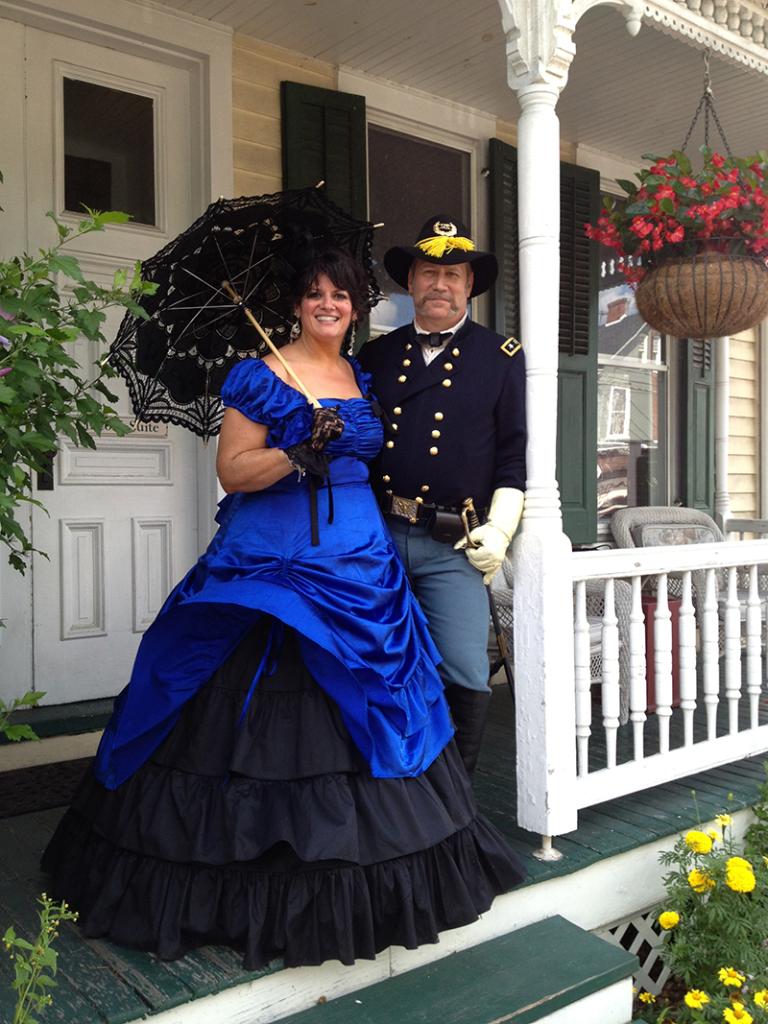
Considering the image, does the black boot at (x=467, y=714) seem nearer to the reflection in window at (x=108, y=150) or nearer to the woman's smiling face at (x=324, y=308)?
→ the woman's smiling face at (x=324, y=308)

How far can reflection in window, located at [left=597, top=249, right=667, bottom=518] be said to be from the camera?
5438 mm

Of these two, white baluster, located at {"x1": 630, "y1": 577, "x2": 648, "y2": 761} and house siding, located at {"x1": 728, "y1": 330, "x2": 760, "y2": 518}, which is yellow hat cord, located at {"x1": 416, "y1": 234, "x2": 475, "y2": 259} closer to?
white baluster, located at {"x1": 630, "y1": 577, "x2": 648, "y2": 761}

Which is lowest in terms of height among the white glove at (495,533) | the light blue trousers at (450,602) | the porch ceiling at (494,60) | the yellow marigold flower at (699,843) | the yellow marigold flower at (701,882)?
the yellow marigold flower at (701,882)

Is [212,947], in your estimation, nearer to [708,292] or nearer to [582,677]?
[582,677]

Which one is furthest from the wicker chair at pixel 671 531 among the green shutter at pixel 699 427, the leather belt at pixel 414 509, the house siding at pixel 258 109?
the leather belt at pixel 414 509

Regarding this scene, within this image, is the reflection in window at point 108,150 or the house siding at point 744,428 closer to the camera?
the reflection in window at point 108,150

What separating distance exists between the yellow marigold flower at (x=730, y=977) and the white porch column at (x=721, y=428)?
387cm

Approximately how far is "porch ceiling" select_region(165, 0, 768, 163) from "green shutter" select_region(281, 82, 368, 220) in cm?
20

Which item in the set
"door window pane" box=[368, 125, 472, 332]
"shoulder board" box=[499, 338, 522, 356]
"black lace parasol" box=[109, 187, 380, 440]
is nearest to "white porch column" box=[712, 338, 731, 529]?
"door window pane" box=[368, 125, 472, 332]

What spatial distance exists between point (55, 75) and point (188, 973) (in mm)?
3034

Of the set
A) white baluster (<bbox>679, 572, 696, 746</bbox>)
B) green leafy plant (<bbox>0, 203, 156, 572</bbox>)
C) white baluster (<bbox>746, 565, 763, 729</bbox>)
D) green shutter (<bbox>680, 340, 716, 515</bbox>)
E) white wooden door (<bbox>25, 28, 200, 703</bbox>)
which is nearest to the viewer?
green leafy plant (<bbox>0, 203, 156, 572</bbox>)

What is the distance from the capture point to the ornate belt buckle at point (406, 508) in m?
2.38

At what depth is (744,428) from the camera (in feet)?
20.6

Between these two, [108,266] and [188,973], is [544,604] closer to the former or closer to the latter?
[188,973]
